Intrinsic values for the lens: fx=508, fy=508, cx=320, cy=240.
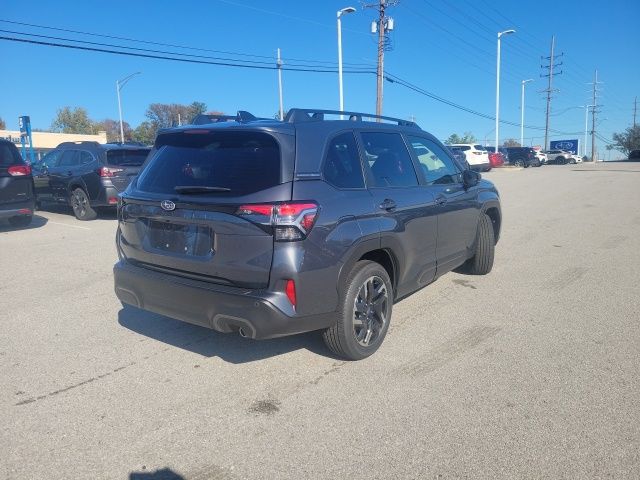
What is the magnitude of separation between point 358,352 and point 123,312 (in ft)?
8.27

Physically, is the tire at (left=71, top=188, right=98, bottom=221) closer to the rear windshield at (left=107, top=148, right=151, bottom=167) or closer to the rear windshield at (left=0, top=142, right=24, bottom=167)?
the rear windshield at (left=107, top=148, right=151, bottom=167)

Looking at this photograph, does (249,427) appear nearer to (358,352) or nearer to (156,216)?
(358,352)

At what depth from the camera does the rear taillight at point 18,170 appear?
938 centimetres

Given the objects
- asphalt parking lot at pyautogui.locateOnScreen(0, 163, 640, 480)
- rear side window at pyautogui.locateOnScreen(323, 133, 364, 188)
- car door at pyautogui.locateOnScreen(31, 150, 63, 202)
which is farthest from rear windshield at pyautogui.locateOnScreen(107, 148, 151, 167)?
rear side window at pyautogui.locateOnScreen(323, 133, 364, 188)

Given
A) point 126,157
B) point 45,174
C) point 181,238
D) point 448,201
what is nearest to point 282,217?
point 181,238

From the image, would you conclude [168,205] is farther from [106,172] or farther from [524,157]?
[524,157]

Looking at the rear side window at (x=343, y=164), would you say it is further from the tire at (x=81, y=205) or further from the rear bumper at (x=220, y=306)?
the tire at (x=81, y=205)

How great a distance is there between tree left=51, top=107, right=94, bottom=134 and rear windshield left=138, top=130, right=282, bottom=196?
95499 mm

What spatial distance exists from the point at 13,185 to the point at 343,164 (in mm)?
8173

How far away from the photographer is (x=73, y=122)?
90875 mm

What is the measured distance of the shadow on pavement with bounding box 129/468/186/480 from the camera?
8.37ft

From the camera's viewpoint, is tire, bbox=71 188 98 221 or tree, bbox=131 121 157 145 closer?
tire, bbox=71 188 98 221

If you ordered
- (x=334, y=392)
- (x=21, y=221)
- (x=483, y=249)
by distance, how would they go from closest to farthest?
(x=334, y=392), (x=483, y=249), (x=21, y=221)

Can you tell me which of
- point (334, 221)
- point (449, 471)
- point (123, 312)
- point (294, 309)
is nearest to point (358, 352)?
point (294, 309)
